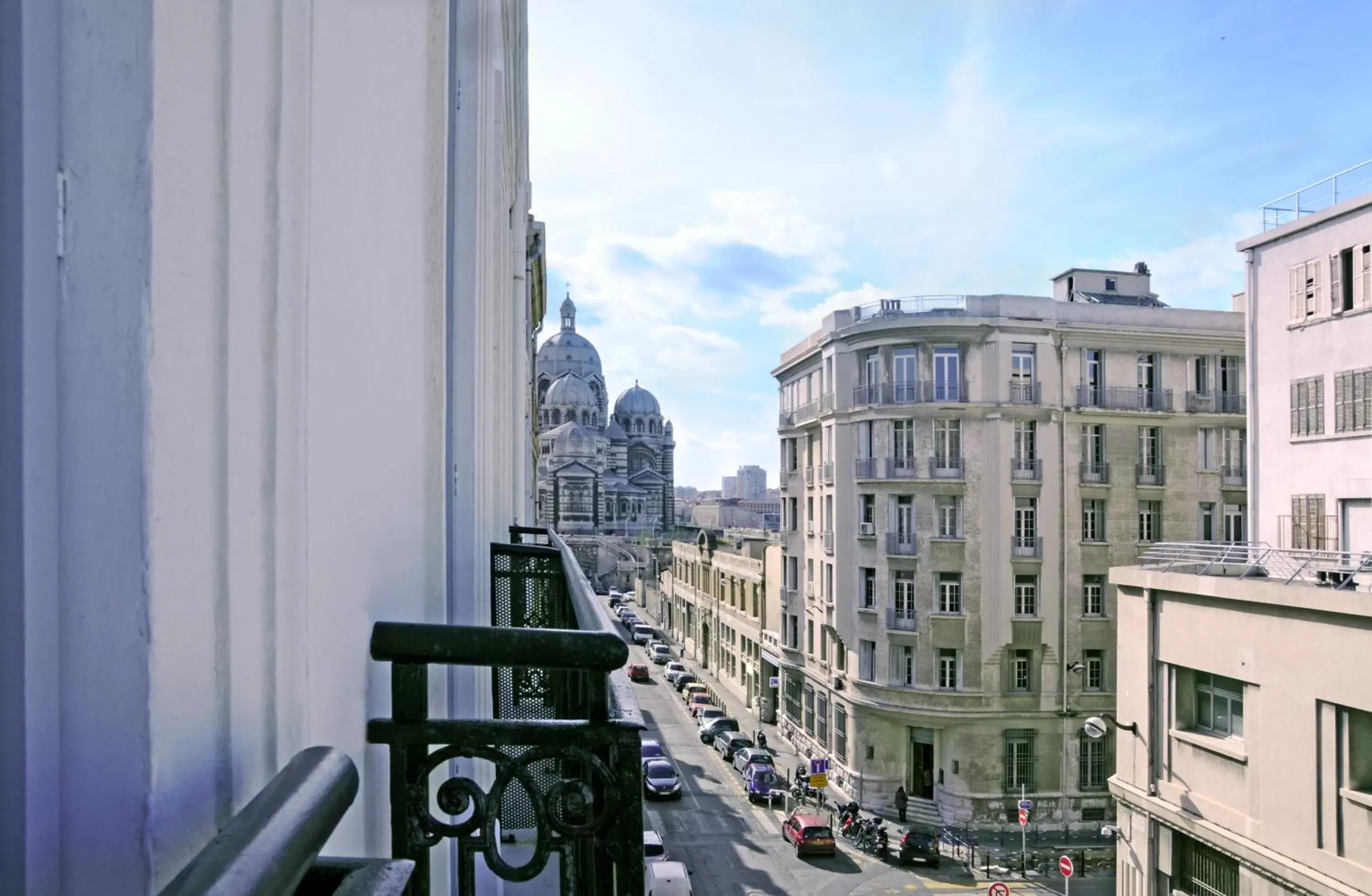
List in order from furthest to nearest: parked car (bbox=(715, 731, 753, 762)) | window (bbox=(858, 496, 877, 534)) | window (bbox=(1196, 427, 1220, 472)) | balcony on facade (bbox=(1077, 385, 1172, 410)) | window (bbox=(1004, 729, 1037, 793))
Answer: parked car (bbox=(715, 731, 753, 762)) → window (bbox=(858, 496, 877, 534)) → window (bbox=(1196, 427, 1220, 472)) → balcony on facade (bbox=(1077, 385, 1172, 410)) → window (bbox=(1004, 729, 1037, 793))

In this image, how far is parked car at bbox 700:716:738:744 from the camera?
28.6 metres

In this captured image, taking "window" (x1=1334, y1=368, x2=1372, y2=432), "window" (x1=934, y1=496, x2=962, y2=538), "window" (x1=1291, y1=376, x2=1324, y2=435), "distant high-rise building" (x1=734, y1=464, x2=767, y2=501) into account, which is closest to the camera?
"window" (x1=1334, y1=368, x2=1372, y2=432)

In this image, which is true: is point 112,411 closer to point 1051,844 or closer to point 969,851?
point 969,851

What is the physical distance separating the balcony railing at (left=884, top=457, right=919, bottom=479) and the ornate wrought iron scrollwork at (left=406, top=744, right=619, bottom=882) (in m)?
21.6

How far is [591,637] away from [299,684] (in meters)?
0.54

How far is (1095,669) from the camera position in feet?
71.6

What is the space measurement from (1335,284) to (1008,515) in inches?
391

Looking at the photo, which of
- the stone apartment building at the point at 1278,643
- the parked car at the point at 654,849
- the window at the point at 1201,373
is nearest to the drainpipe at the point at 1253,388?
the stone apartment building at the point at 1278,643

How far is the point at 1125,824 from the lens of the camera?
13281 mm

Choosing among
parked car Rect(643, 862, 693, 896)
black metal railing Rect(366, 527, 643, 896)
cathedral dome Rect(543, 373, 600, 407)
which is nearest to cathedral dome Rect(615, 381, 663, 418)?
cathedral dome Rect(543, 373, 600, 407)

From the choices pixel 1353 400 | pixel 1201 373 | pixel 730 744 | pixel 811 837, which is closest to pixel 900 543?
pixel 811 837

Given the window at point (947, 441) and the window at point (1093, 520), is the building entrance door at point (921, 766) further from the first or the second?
the window at point (947, 441)

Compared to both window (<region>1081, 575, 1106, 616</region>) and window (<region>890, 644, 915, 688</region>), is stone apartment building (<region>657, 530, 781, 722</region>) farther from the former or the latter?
window (<region>1081, 575, 1106, 616</region>)

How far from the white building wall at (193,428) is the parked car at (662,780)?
2281 centimetres
